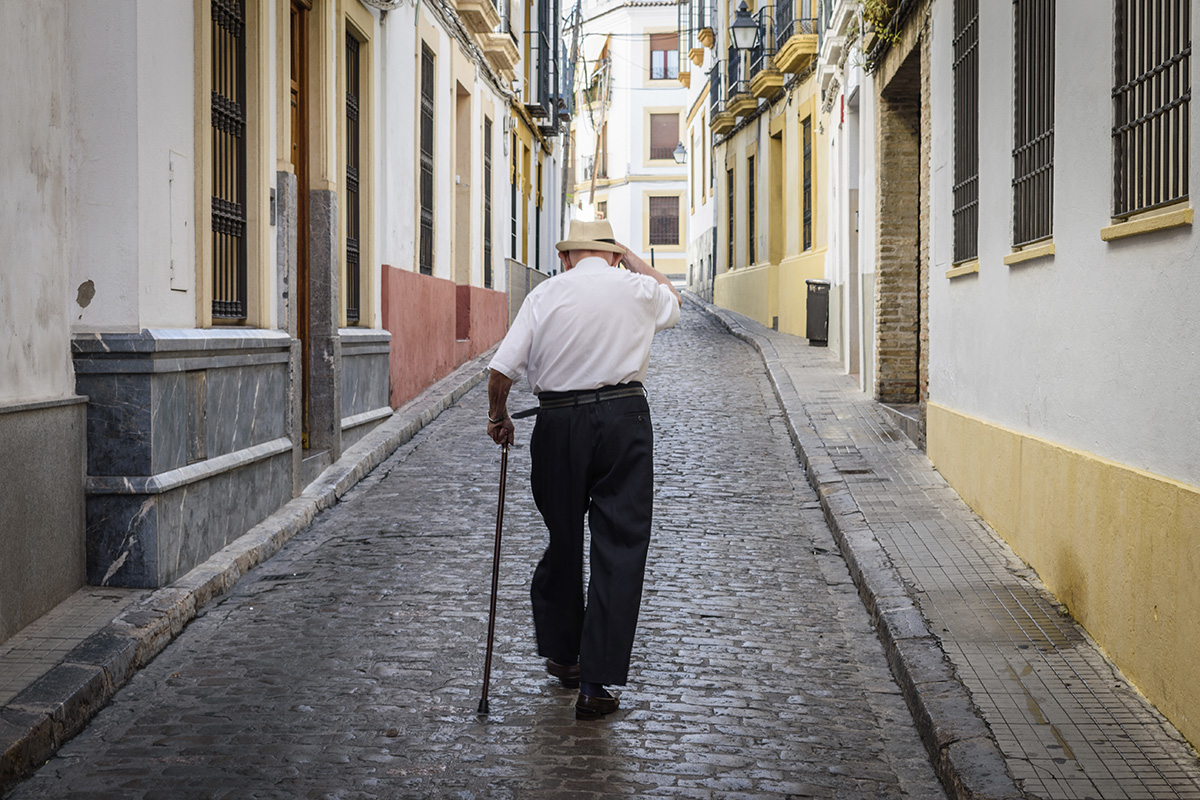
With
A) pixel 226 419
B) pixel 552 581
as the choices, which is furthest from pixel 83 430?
pixel 552 581

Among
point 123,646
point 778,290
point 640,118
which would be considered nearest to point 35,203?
point 123,646

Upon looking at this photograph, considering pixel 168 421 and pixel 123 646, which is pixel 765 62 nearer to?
pixel 168 421

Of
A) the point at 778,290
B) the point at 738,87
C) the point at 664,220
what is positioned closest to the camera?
the point at 778,290

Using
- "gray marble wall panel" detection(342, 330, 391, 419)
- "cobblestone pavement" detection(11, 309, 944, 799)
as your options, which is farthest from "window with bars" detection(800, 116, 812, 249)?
"cobblestone pavement" detection(11, 309, 944, 799)

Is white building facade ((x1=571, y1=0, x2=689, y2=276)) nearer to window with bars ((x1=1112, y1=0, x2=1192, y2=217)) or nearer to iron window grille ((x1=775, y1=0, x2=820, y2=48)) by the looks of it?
iron window grille ((x1=775, y1=0, x2=820, y2=48))

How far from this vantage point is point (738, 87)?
84.3 ft

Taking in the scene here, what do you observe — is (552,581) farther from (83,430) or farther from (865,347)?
(865,347)

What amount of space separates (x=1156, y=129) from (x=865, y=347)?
8943mm

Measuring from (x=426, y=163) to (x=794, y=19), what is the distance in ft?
25.3

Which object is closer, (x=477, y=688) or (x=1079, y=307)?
(x=477, y=688)

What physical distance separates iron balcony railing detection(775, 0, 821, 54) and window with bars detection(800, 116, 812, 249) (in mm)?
1350

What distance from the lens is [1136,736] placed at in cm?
416

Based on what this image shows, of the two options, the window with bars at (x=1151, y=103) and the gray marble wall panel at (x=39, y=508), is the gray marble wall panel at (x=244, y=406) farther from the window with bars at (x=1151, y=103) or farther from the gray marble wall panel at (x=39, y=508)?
the window with bars at (x=1151, y=103)

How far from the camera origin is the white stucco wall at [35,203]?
5.31 m
